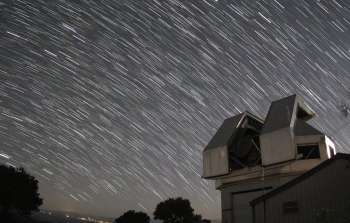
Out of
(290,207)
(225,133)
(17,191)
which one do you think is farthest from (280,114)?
(17,191)

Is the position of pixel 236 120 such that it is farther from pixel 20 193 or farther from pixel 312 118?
pixel 20 193

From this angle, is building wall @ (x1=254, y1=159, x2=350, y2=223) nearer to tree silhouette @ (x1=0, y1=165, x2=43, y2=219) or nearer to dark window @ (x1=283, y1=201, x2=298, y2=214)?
dark window @ (x1=283, y1=201, x2=298, y2=214)

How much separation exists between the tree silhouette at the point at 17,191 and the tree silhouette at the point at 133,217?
2093 centimetres

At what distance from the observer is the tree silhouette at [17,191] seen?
50875 mm

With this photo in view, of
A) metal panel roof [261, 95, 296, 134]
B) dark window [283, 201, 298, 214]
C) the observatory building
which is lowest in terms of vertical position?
dark window [283, 201, 298, 214]

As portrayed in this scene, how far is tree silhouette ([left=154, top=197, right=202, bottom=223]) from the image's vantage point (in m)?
67.2

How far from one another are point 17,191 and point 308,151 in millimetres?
43158

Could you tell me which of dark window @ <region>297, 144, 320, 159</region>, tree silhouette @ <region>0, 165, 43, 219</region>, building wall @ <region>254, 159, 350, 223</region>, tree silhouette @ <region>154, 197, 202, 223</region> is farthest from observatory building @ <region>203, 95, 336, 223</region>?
tree silhouette @ <region>154, 197, 202, 223</region>

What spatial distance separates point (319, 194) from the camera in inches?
713

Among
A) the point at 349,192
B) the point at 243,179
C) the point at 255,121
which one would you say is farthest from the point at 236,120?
the point at 349,192

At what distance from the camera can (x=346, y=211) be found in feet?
52.9

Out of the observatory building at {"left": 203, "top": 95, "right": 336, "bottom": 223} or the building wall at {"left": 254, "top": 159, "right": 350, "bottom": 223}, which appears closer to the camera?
the building wall at {"left": 254, "top": 159, "right": 350, "bottom": 223}

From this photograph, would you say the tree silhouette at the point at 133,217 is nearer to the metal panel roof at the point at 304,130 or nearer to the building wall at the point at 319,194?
the metal panel roof at the point at 304,130

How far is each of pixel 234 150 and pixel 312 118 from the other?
7112mm
